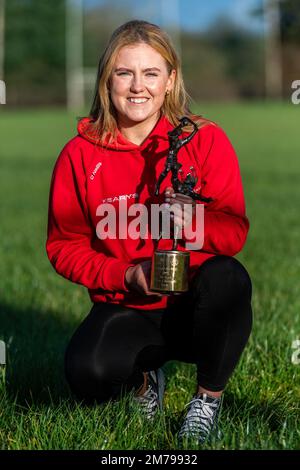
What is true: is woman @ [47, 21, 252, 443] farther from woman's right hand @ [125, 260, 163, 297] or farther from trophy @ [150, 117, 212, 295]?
trophy @ [150, 117, 212, 295]

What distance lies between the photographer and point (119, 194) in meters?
3.53

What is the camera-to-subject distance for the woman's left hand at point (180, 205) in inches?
121

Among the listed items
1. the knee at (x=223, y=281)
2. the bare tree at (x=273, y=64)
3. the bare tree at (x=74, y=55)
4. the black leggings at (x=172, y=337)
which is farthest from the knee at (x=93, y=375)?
the bare tree at (x=273, y=64)

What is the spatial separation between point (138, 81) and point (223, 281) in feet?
2.77

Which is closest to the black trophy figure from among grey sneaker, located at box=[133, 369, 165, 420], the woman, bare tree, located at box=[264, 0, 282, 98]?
the woman

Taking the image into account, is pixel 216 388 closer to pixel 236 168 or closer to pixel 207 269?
pixel 207 269

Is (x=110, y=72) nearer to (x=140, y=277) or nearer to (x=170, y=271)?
(x=140, y=277)

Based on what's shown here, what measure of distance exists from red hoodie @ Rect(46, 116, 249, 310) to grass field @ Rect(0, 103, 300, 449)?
486 millimetres

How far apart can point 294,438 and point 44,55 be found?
214ft

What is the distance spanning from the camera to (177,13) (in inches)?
2366

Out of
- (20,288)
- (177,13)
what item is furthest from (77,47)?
(20,288)

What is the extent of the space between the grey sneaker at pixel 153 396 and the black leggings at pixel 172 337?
0.07 m

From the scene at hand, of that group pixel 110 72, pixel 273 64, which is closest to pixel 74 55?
pixel 273 64

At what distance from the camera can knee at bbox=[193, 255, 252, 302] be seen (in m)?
3.25
